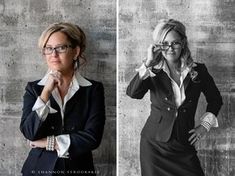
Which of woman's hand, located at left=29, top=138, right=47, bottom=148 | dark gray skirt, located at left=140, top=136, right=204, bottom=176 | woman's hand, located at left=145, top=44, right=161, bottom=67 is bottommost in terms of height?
dark gray skirt, located at left=140, top=136, right=204, bottom=176

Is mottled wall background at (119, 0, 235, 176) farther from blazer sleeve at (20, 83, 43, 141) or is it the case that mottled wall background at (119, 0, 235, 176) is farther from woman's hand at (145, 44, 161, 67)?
blazer sleeve at (20, 83, 43, 141)

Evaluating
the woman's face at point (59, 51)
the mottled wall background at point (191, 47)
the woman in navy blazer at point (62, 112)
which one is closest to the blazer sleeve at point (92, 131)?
the woman in navy blazer at point (62, 112)

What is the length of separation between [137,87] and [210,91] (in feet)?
1.31

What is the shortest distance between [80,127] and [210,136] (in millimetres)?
712

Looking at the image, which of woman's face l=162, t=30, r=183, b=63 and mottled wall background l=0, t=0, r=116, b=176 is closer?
woman's face l=162, t=30, r=183, b=63

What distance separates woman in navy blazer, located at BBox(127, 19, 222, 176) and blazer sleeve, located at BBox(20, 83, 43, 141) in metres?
0.52

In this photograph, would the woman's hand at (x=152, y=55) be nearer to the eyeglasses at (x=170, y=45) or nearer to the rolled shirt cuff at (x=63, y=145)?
the eyeglasses at (x=170, y=45)

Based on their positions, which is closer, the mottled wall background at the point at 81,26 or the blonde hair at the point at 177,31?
the blonde hair at the point at 177,31

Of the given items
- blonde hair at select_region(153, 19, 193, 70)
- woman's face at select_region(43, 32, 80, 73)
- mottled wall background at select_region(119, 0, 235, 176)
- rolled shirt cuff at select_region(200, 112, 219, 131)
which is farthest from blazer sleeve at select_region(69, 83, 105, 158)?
rolled shirt cuff at select_region(200, 112, 219, 131)

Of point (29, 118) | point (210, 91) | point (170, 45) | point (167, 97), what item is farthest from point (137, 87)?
point (29, 118)

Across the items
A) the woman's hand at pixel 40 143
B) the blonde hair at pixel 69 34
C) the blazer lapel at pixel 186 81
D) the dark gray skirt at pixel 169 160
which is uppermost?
the blonde hair at pixel 69 34

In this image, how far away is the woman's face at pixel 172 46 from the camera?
8.73ft

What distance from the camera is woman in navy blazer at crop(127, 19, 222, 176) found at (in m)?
2.66

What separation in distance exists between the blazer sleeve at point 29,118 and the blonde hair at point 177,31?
2.40 ft
